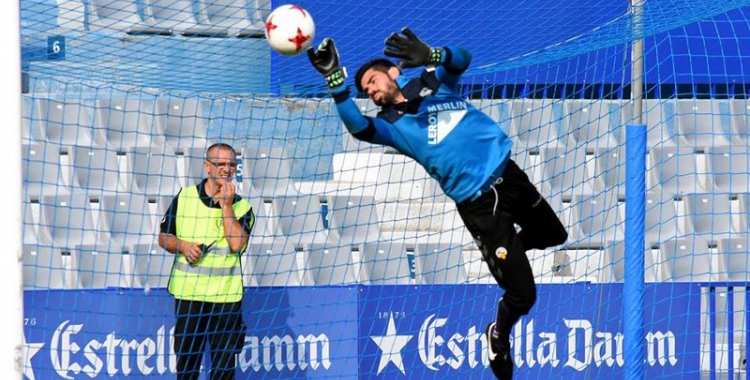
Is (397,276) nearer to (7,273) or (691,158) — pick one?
(691,158)

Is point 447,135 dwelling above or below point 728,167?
above

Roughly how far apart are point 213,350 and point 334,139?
8.30 feet

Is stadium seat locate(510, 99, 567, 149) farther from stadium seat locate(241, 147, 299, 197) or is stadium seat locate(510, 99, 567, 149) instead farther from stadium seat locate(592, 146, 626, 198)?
stadium seat locate(241, 147, 299, 197)

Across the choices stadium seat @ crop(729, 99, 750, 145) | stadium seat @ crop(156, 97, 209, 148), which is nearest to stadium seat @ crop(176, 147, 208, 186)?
stadium seat @ crop(156, 97, 209, 148)

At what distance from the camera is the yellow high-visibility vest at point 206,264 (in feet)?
23.3

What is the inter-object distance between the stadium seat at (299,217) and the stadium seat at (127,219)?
80 cm

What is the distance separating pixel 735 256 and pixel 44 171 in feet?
14.5

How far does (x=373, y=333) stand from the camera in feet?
24.4

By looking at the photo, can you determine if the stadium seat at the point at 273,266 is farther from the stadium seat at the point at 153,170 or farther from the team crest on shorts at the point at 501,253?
the team crest on shorts at the point at 501,253

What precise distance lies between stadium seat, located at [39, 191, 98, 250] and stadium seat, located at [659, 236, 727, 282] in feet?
11.7

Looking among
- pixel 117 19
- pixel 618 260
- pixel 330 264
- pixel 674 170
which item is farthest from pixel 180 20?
pixel 674 170

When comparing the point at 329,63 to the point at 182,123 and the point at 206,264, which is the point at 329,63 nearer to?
the point at 206,264

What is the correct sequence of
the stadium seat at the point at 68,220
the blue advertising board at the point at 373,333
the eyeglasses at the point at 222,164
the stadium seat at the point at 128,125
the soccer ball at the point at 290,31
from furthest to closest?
the stadium seat at the point at 128,125 < the stadium seat at the point at 68,220 < the blue advertising board at the point at 373,333 < the eyeglasses at the point at 222,164 < the soccer ball at the point at 290,31

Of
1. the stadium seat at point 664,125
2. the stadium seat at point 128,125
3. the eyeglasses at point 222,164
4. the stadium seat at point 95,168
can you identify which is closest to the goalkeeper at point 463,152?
the eyeglasses at point 222,164
